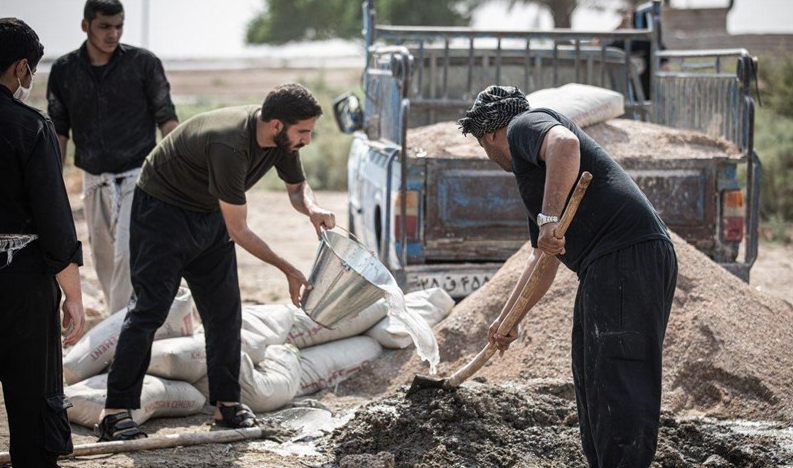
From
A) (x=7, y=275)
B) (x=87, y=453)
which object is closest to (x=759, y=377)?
(x=87, y=453)

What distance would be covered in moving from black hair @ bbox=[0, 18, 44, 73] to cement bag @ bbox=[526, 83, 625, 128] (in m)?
3.83

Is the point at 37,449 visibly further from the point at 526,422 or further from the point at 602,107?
the point at 602,107

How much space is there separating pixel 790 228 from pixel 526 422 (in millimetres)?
9228

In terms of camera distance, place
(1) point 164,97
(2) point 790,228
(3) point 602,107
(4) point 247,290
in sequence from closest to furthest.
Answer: (1) point 164,97
(3) point 602,107
(4) point 247,290
(2) point 790,228

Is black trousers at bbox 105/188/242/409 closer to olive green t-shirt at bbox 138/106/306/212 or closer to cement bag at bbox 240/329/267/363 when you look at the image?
olive green t-shirt at bbox 138/106/306/212

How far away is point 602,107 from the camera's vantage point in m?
6.84

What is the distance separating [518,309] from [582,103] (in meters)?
2.99

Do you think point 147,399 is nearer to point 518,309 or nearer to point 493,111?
point 518,309

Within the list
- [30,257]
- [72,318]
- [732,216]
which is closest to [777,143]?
[732,216]

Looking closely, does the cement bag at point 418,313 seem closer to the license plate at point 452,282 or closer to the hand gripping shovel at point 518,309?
the license plate at point 452,282

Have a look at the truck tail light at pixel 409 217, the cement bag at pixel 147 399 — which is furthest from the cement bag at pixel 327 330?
the cement bag at pixel 147 399

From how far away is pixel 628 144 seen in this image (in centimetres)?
667

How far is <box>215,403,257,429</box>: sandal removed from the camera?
16.4ft

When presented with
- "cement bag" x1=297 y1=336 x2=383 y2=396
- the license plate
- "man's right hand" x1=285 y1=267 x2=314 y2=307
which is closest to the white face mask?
"man's right hand" x1=285 y1=267 x2=314 y2=307
